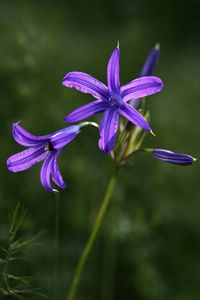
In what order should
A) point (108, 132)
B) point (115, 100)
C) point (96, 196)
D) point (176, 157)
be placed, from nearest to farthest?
point (108, 132), point (115, 100), point (176, 157), point (96, 196)

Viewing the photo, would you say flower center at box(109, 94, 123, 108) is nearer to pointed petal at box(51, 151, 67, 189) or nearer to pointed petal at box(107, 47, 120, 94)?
pointed petal at box(107, 47, 120, 94)

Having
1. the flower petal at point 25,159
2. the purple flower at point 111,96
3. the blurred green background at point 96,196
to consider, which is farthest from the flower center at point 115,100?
the blurred green background at point 96,196

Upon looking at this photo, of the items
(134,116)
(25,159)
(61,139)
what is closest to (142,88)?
(134,116)

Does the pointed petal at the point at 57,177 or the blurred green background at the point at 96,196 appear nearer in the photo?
the pointed petal at the point at 57,177

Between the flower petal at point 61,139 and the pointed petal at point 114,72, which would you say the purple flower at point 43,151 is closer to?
the flower petal at point 61,139

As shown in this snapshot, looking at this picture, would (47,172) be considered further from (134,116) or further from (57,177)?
(134,116)

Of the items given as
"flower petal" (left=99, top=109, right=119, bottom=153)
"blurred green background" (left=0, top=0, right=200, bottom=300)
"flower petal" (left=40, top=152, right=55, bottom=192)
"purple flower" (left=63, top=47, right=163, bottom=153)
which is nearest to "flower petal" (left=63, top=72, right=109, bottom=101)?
"purple flower" (left=63, top=47, right=163, bottom=153)
